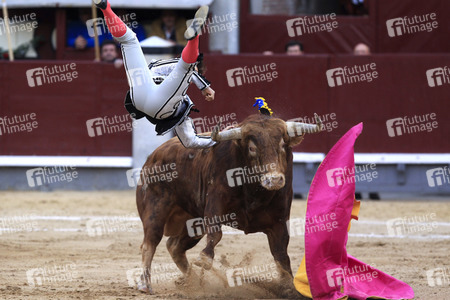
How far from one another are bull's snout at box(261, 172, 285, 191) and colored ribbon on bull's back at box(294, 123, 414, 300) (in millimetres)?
192

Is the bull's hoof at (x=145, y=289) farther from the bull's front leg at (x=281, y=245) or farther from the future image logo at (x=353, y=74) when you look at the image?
the future image logo at (x=353, y=74)

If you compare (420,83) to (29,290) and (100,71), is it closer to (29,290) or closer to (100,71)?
(100,71)

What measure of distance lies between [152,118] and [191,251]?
6.97 ft

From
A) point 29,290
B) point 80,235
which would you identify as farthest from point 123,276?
point 80,235

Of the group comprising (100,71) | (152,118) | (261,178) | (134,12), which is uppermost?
(134,12)

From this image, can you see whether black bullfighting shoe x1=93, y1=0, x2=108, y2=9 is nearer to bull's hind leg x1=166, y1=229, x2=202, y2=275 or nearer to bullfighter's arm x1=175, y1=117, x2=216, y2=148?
bullfighter's arm x1=175, y1=117, x2=216, y2=148

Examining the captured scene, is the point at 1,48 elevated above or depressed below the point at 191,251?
above

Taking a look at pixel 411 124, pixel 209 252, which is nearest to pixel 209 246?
pixel 209 252

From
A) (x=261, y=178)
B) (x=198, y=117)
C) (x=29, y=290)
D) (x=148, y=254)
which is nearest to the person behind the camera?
(x=261, y=178)

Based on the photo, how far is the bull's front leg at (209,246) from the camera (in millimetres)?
5043

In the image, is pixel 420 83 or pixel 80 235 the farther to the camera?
pixel 420 83

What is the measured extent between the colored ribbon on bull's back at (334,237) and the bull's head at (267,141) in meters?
0.23

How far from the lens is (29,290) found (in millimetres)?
5285

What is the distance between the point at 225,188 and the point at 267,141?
464mm
